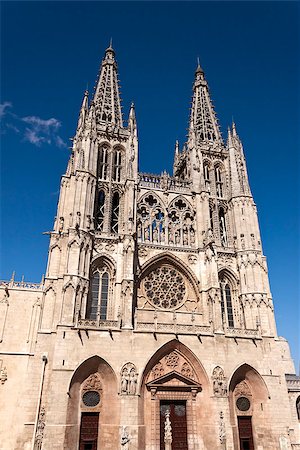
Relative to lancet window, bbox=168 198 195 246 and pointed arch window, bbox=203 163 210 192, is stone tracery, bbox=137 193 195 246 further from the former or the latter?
pointed arch window, bbox=203 163 210 192

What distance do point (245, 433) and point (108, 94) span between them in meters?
27.8

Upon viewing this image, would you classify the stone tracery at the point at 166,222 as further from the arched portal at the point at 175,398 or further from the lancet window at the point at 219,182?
the arched portal at the point at 175,398

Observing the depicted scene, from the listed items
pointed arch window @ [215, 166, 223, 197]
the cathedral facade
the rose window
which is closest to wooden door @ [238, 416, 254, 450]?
the cathedral facade

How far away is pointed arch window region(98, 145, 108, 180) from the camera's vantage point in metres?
26.2

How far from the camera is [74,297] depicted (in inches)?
776

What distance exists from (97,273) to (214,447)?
11339mm

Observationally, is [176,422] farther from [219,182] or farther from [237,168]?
[237,168]

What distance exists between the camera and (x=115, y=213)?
25391mm

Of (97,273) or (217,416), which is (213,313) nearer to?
(217,416)

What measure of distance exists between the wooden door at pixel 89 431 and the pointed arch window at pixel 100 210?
1116cm

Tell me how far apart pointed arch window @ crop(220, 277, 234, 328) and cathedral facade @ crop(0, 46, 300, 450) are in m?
0.09

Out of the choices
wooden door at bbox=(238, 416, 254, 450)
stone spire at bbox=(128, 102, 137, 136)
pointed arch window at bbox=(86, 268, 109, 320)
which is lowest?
wooden door at bbox=(238, 416, 254, 450)

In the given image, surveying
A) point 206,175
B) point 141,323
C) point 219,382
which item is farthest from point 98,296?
point 206,175

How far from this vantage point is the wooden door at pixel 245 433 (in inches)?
772
